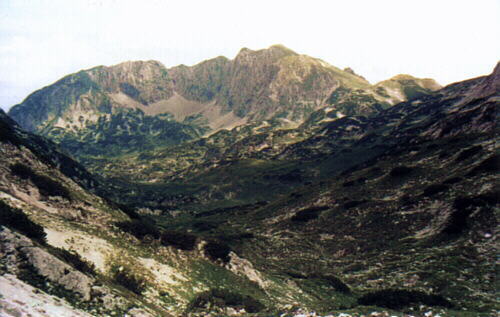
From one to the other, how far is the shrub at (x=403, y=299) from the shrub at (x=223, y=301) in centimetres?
1180

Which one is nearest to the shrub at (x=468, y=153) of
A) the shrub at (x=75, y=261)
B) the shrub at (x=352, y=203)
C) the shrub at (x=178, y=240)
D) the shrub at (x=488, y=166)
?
the shrub at (x=488, y=166)

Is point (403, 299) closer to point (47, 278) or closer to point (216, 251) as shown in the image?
point (216, 251)

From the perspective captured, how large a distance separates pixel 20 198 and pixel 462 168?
231 ft

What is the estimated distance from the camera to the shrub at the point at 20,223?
2486 cm

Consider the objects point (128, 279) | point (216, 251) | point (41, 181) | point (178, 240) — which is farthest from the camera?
point (216, 251)

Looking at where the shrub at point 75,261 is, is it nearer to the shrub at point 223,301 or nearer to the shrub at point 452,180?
the shrub at point 223,301

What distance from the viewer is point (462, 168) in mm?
Result: 62500

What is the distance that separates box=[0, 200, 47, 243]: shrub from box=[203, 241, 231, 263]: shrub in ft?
63.0

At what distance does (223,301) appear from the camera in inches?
1178

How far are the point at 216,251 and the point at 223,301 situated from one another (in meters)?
11.8

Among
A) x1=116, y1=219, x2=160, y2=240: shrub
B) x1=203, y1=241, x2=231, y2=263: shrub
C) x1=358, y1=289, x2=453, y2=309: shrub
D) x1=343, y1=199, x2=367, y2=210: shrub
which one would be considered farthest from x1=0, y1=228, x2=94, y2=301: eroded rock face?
x1=343, y1=199, x2=367, y2=210: shrub

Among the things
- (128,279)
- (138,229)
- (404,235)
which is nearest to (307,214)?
(404,235)

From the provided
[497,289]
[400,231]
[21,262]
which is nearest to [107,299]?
[21,262]

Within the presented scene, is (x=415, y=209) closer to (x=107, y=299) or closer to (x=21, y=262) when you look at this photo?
(x=107, y=299)
